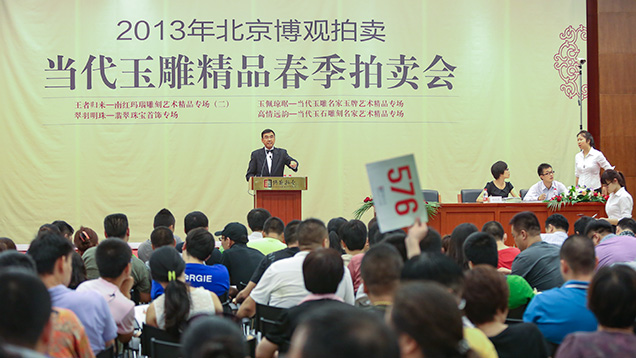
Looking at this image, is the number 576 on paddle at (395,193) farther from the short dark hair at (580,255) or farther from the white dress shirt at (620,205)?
the white dress shirt at (620,205)

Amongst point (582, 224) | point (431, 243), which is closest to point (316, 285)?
point (431, 243)

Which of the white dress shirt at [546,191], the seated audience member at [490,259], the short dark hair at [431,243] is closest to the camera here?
A: the seated audience member at [490,259]

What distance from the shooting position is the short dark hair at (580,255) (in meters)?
2.69

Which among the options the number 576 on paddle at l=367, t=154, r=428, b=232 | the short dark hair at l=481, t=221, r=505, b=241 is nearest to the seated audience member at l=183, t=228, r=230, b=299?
the number 576 on paddle at l=367, t=154, r=428, b=232

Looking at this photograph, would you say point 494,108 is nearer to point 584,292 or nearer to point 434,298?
point 584,292

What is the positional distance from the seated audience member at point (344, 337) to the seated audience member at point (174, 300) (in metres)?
1.73

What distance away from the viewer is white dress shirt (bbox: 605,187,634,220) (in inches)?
256

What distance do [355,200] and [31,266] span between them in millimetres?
7265

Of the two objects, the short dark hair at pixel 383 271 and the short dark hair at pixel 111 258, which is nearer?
the short dark hair at pixel 383 271

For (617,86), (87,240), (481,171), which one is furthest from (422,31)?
(87,240)

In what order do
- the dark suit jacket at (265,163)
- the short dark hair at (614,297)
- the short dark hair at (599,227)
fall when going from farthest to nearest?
the dark suit jacket at (265,163) < the short dark hair at (599,227) < the short dark hair at (614,297)

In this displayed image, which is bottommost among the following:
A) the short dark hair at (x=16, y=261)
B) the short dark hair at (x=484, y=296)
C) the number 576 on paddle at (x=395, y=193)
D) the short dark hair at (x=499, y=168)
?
the short dark hair at (x=484, y=296)

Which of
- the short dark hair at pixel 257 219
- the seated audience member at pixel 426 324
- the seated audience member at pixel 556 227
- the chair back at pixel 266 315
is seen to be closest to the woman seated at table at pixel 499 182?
the seated audience member at pixel 556 227

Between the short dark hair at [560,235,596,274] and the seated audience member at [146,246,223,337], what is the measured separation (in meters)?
1.56
